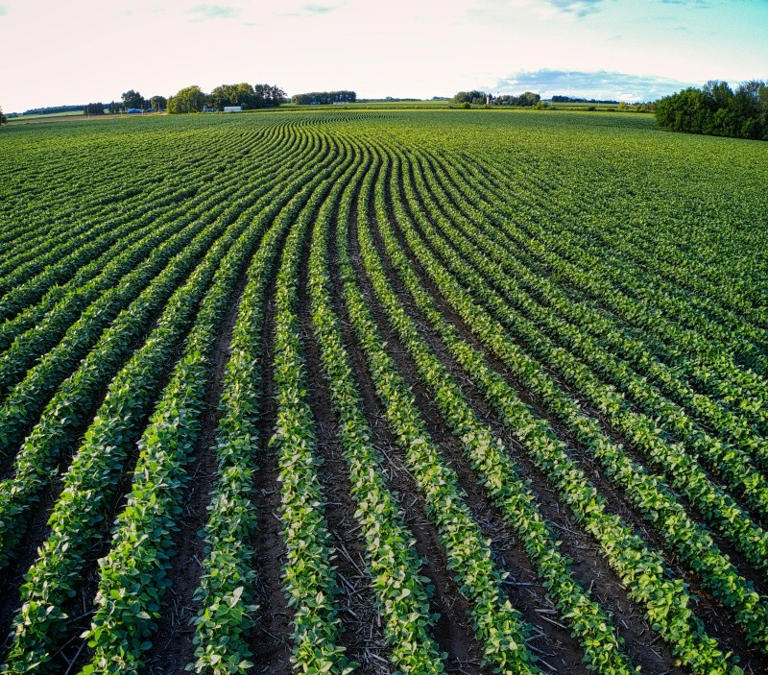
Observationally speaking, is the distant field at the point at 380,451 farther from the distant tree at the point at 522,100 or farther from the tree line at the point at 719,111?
the distant tree at the point at 522,100

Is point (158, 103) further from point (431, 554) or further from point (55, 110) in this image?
point (431, 554)

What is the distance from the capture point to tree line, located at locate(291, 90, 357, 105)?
6791 inches

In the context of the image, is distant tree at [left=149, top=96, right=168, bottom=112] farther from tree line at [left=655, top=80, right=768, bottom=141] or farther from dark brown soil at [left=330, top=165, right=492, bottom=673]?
dark brown soil at [left=330, top=165, right=492, bottom=673]

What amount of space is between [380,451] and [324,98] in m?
190

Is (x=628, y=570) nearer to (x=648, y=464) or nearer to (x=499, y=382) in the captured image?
(x=648, y=464)

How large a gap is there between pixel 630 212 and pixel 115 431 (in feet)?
94.8

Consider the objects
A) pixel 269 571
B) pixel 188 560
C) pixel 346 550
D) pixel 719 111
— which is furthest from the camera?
pixel 719 111

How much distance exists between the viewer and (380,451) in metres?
9.74

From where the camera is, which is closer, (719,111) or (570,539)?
(570,539)

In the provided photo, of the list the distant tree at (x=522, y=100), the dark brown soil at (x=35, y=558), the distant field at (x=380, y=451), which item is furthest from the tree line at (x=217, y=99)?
the dark brown soil at (x=35, y=558)

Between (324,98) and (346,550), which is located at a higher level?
(324,98)

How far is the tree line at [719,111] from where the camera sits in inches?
2970

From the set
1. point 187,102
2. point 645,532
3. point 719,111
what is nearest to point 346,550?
point 645,532

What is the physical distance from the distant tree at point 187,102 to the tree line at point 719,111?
120 meters
